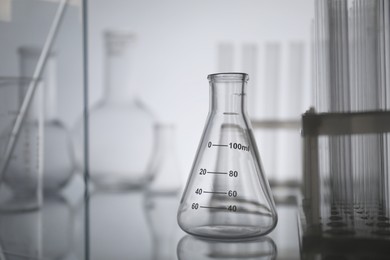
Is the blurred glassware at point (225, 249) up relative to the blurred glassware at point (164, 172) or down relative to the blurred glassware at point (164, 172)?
down

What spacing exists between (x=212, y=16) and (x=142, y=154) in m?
0.43

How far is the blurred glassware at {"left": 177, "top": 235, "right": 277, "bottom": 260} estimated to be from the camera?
2.09 ft

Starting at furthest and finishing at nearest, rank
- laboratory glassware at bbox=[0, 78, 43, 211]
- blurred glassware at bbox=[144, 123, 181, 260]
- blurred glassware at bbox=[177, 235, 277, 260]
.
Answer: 1. blurred glassware at bbox=[144, 123, 181, 260]
2. laboratory glassware at bbox=[0, 78, 43, 211]
3. blurred glassware at bbox=[177, 235, 277, 260]

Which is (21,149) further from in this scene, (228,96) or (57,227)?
(228,96)

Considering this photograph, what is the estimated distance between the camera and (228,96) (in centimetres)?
78

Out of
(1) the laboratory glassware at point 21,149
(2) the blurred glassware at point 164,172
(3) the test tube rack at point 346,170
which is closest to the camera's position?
(3) the test tube rack at point 346,170

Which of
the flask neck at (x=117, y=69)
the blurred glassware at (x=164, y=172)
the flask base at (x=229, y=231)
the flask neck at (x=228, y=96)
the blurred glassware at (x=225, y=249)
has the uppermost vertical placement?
the flask neck at (x=117, y=69)

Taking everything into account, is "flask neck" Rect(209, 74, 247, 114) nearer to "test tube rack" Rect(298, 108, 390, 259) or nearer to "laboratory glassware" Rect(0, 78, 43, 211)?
"test tube rack" Rect(298, 108, 390, 259)

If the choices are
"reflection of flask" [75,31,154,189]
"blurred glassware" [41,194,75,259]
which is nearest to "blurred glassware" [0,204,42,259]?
"blurred glassware" [41,194,75,259]

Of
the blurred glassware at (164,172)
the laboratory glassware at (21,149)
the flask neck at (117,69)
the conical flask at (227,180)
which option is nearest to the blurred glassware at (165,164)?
the blurred glassware at (164,172)

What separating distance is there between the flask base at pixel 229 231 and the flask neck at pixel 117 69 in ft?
1.97

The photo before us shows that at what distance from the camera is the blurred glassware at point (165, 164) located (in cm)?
118

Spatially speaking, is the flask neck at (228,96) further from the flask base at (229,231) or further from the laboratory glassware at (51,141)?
the laboratory glassware at (51,141)

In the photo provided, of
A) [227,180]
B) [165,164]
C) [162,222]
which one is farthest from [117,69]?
[227,180]
